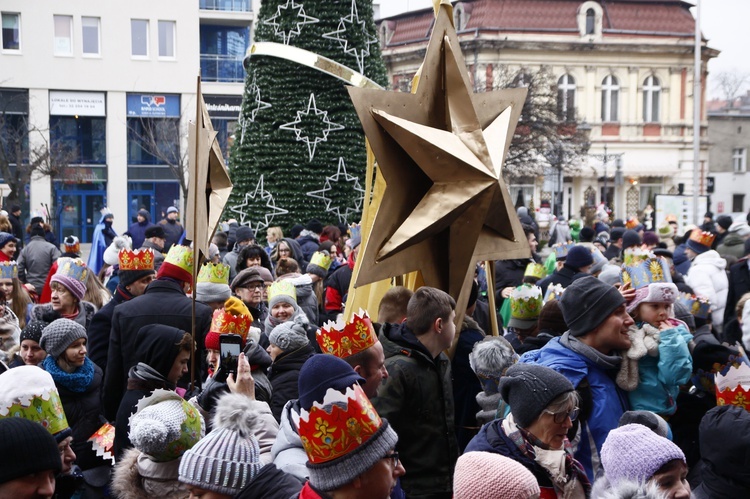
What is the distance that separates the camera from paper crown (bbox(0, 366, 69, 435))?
425 cm

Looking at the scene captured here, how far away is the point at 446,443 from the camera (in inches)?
204

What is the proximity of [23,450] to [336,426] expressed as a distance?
3.66ft

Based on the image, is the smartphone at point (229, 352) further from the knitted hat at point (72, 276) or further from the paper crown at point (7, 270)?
the paper crown at point (7, 270)

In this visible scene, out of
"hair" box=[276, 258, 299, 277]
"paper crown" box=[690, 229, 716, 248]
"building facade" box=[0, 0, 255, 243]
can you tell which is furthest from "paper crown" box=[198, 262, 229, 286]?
"building facade" box=[0, 0, 255, 243]

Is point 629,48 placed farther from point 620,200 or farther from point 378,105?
point 378,105

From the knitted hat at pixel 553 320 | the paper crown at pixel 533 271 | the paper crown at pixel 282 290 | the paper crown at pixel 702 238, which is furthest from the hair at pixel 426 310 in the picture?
the paper crown at pixel 702 238

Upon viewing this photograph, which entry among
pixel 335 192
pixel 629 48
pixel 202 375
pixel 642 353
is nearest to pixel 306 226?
pixel 335 192

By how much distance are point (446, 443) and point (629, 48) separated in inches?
2236

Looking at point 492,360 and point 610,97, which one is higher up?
point 610,97

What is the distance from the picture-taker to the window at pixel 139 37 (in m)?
45.3

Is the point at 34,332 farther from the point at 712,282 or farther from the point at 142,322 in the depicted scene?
the point at 712,282

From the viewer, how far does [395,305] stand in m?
6.06

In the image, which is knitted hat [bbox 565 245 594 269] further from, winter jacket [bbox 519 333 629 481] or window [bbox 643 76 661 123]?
window [bbox 643 76 661 123]

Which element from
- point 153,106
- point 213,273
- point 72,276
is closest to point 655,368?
point 213,273
